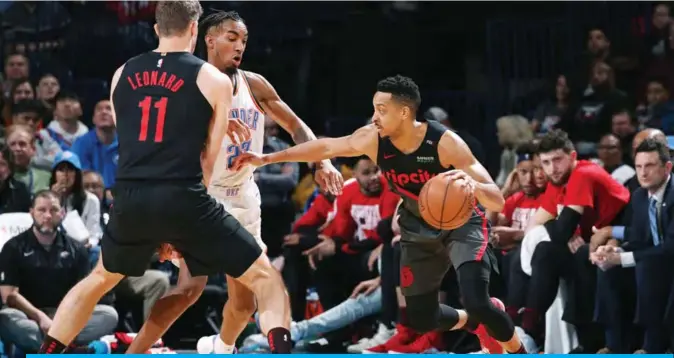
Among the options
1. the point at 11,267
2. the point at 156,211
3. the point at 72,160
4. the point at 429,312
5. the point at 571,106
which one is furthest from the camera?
the point at 571,106

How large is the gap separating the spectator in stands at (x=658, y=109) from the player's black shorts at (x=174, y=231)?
6.13 m

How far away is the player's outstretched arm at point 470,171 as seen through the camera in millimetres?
6703

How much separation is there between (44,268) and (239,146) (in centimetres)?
287

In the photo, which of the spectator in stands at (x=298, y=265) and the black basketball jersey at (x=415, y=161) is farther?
the spectator in stands at (x=298, y=265)

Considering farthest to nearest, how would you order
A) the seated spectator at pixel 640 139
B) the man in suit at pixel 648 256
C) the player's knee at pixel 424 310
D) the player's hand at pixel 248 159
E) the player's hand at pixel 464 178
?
1. the seated spectator at pixel 640 139
2. the man in suit at pixel 648 256
3. the player's knee at pixel 424 310
4. the player's hand at pixel 248 159
5. the player's hand at pixel 464 178

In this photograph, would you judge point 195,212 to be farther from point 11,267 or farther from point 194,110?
point 11,267

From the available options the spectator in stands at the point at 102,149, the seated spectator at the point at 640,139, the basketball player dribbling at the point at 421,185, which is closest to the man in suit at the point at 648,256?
the seated spectator at the point at 640,139

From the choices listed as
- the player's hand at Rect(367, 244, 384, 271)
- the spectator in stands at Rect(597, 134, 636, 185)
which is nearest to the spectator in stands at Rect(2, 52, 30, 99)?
the player's hand at Rect(367, 244, 384, 271)

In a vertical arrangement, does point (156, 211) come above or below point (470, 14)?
below

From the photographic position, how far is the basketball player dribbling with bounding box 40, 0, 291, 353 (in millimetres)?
5855

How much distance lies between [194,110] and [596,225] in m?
4.44

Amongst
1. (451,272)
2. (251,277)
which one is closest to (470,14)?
(451,272)

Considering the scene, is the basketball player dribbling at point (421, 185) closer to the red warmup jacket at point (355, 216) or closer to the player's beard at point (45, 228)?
the red warmup jacket at point (355, 216)

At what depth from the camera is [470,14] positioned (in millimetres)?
12992
